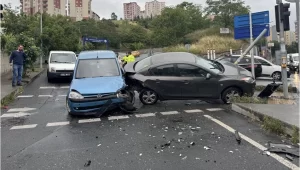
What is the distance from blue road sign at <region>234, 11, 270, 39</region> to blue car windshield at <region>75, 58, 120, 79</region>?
7.53 m

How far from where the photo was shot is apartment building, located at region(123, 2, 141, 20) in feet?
436

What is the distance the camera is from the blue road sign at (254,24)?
46.5 feet

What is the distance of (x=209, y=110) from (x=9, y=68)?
1469cm

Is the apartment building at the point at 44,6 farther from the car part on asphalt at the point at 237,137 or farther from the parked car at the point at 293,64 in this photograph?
the car part on asphalt at the point at 237,137

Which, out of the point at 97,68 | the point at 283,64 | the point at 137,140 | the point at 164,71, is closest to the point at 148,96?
the point at 164,71

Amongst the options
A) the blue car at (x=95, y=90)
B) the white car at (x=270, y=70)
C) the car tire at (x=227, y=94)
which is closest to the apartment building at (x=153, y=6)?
the white car at (x=270, y=70)

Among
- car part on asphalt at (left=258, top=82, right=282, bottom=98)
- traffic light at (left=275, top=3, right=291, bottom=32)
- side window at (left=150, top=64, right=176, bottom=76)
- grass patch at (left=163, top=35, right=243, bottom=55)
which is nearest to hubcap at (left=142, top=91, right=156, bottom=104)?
side window at (left=150, top=64, right=176, bottom=76)

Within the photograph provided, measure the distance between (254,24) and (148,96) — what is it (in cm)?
719

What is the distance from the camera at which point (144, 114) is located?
29.3 feet

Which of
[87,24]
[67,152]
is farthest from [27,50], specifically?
[87,24]

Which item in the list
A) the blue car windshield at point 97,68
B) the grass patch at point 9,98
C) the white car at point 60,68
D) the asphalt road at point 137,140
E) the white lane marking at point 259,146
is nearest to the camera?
the white lane marking at point 259,146

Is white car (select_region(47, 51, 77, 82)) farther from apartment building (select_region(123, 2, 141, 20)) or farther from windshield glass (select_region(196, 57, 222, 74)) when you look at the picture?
apartment building (select_region(123, 2, 141, 20))

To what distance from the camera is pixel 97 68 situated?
999 centimetres

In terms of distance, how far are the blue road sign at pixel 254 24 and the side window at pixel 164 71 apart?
6.20 metres
